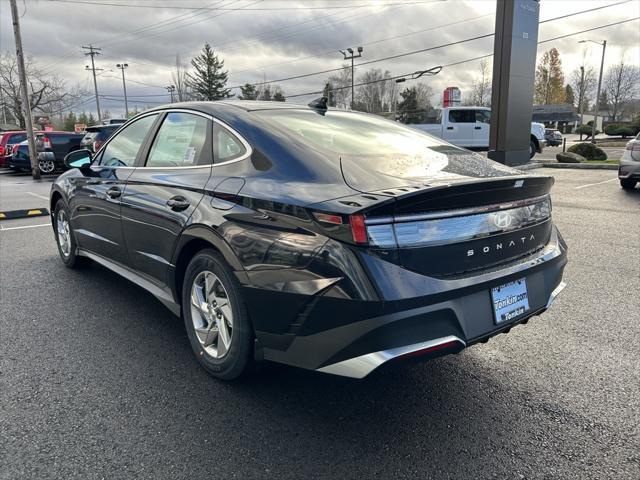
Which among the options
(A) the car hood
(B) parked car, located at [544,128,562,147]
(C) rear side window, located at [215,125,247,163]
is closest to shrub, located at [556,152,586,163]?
(A) the car hood

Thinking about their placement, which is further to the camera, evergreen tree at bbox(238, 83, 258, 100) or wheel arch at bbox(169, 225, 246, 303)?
evergreen tree at bbox(238, 83, 258, 100)

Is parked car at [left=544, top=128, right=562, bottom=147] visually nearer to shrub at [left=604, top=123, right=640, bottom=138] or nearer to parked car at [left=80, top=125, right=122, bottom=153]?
shrub at [left=604, top=123, right=640, bottom=138]

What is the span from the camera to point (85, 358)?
324cm

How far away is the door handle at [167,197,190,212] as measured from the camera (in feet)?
9.84

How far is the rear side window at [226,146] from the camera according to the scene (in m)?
2.85

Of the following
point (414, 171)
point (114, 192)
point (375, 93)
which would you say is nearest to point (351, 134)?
point (414, 171)

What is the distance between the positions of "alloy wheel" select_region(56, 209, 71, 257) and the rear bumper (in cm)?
358

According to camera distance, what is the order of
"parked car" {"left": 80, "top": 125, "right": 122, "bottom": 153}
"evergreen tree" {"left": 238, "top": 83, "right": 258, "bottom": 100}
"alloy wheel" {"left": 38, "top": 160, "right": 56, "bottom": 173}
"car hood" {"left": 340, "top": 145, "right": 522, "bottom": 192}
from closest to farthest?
"car hood" {"left": 340, "top": 145, "right": 522, "bottom": 192} → "parked car" {"left": 80, "top": 125, "right": 122, "bottom": 153} → "alloy wheel" {"left": 38, "top": 160, "right": 56, "bottom": 173} → "evergreen tree" {"left": 238, "top": 83, "right": 258, "bottom": 100}

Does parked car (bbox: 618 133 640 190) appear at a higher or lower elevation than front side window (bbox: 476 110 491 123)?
lower

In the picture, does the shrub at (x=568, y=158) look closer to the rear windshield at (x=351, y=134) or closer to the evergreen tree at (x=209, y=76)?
the rear windshield at (x=351, y=134)

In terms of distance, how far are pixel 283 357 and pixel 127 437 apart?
2.75 feet

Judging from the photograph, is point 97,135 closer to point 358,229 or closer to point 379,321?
point 358,229

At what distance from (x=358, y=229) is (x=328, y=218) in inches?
6.0

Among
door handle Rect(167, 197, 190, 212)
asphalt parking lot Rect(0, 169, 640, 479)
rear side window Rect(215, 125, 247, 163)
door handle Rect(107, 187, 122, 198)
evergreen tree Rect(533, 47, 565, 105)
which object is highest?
evergreen tree Rect(533, 47, 565, 105)
